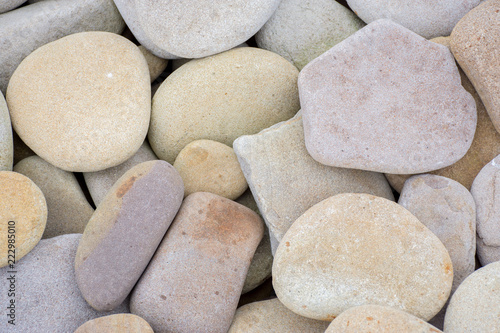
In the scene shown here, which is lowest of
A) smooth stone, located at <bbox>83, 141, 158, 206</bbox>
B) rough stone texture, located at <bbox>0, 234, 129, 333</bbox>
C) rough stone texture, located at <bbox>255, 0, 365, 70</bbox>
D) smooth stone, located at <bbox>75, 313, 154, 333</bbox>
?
rough stone texture, located at <bbox>0, 234, 129, 333</bbox>

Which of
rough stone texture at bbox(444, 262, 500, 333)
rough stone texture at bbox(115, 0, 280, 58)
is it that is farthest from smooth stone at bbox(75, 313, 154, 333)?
rough stone texture at bbox(115, 0, 280, 58)

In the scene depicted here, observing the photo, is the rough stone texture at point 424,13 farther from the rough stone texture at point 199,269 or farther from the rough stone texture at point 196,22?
the rough stone texture at point 199,269

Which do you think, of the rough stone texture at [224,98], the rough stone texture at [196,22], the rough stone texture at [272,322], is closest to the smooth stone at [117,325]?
A: the rough stone texture at [272,322]

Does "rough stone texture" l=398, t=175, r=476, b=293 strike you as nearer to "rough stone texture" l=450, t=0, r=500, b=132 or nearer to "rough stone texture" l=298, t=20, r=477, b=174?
"rough stone texture" l=298, t=20, r=477, b=174

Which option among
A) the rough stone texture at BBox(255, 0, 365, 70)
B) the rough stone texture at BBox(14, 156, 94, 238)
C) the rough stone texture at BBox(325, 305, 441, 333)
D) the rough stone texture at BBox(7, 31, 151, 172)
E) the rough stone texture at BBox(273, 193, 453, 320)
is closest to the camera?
the rough stone texture at BBox(325, 305, 441, 333)

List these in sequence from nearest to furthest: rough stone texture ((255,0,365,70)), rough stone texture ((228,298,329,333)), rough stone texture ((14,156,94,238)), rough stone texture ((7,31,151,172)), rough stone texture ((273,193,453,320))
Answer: rough stone texture ((273,193,453,320)) → rough stone texture ((228,298,329,333)) → rough stone texture ((7,31,151,172)) → rough stone texture ((14,156,94,238)) → rough stone texture ((255,0,365,70))
